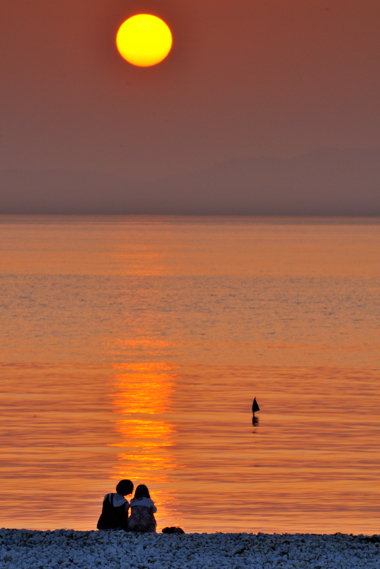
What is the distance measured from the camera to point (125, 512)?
42.5ft

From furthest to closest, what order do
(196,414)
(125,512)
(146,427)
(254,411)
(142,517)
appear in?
(196,414)
(254,411)
(146,427)
(125,512)
(142,517)

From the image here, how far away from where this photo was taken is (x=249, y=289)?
73.8 m

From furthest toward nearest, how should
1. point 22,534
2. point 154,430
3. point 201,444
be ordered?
point 154,430 < point 201,444 < point 22,534

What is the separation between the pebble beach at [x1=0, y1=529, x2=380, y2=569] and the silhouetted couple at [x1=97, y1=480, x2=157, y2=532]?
449 mm

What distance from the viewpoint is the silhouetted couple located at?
12734mm

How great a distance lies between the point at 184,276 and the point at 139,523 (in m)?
77.3

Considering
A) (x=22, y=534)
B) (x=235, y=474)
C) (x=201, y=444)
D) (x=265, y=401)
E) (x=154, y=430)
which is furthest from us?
(x=265, y=401)

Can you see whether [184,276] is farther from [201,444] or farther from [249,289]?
[201,444]

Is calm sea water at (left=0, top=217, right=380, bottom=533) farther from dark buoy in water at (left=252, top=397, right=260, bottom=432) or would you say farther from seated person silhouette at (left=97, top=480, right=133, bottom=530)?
seated person silhouette at (left=97, top=480, right=133, bottom=530)

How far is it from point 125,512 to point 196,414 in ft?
37.1

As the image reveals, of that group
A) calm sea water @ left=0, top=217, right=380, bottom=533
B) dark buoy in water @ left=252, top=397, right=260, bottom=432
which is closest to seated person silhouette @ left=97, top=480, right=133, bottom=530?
calm sea water @ left=0, top=217, right=380, bottom=533

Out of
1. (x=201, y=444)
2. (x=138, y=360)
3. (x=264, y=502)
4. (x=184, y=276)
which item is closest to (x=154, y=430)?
(x=201, y=444)

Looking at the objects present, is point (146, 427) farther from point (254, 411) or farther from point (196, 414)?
point (254, 411)

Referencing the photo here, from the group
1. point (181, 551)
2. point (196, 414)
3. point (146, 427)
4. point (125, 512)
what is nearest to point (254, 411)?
point (196, 414)
